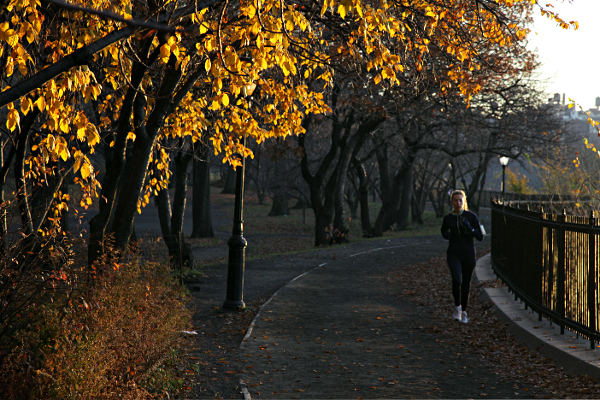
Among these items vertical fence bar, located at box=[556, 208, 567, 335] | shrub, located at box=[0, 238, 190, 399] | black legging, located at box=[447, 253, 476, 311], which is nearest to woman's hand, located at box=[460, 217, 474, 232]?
black legging, located at box=[447, 253, 476, 311]

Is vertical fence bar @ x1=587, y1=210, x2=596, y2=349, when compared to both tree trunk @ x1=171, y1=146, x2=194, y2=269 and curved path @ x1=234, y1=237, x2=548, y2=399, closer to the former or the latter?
curved path @ x1=234, y1=237, x2=548, y2=399

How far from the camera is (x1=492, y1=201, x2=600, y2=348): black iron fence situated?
6391mm

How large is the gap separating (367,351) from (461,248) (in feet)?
8.12

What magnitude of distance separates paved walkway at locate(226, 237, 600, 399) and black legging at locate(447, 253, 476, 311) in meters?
0.59

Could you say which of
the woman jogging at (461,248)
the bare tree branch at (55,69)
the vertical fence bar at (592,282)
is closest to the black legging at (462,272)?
the woman jogging at (461,248)

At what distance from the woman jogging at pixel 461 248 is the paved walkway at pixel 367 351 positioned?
597 millimetres

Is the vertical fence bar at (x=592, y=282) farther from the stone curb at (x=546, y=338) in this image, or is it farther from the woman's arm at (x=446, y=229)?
the woman's arm at (x=446, y=229)

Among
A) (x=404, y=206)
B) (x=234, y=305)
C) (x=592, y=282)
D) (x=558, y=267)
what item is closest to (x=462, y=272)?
(x=558, y=267)

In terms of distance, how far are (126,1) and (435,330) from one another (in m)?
6.05

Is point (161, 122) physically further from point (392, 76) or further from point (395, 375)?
point (395, 375)

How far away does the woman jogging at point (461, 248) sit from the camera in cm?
862

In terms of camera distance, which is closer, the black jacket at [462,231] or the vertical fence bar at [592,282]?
the vertical fence bar at [592,282]

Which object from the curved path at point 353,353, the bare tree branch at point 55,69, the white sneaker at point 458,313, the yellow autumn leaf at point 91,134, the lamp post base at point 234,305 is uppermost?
the bare tree branch at point 55,69

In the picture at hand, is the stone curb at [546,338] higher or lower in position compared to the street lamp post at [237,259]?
lower
